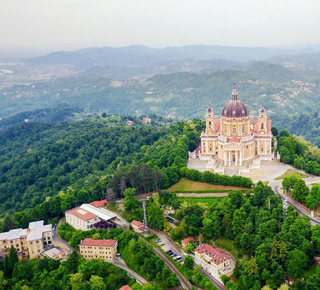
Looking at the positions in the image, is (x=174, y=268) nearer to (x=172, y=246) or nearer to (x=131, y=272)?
(x=172, y=246)

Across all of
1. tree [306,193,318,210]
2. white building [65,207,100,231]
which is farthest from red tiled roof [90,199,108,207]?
tree [306,193,318,210]

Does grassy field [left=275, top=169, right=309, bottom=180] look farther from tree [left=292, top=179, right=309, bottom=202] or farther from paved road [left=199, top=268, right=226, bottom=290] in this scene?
paved road [left=199, top=268, right=226, bottom=290]

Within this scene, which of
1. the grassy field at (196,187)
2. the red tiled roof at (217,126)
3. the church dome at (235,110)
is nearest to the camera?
the grassy field at (196,187)

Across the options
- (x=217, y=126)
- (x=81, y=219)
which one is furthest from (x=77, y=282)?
(x=217, y=126)

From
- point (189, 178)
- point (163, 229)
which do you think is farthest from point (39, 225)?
point (189, 178)

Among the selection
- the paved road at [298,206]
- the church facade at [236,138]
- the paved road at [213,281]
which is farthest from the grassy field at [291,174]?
the paved road at [213,281]

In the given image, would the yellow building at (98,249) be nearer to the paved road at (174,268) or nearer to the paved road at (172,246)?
the paved road at (174,268)

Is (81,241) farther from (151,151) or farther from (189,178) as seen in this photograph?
(151,151)
